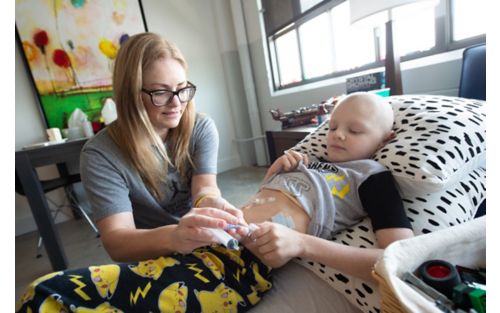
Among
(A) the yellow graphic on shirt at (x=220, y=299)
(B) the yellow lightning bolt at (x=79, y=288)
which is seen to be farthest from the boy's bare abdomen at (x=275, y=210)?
(B) the yellow lightning bolt at (x=79, y=288)

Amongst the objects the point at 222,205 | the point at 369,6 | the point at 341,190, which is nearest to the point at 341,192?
the point at 341,190

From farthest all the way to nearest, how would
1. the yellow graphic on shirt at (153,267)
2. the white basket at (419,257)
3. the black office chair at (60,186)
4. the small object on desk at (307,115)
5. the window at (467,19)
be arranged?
the black office chair at (60,186), the small object on desk at (307,115), the window at (467,19), the yellow graphic on shirt at (153,267), the white basket at (419,257)

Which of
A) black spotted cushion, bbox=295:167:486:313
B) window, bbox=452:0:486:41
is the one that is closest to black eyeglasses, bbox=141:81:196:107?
black spotted cushion, bbox=295:167:486:313

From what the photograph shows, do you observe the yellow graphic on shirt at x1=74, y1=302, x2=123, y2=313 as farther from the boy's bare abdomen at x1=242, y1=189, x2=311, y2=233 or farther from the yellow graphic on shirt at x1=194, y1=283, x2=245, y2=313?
the boy's bare abdomen at x1=242, y1=189, x2=311, y2=233

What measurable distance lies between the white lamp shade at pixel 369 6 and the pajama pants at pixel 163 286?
1.28 m

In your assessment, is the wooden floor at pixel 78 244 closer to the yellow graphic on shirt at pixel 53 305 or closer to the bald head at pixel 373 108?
the yellow graphic on shirt at pixel 53 305

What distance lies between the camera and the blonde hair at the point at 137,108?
0.98 m

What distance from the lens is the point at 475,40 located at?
59.2 inches

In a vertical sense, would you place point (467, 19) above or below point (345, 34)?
below

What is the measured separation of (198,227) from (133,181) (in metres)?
0.46

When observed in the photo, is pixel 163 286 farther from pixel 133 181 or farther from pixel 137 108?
pixel 137 108

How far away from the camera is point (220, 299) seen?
0.66 m

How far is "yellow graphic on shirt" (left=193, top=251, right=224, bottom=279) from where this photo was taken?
693mm
